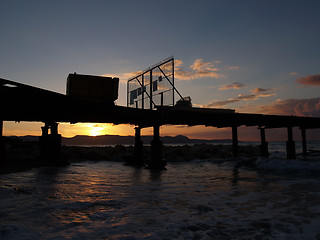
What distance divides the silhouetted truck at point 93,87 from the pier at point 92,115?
1.36 feet

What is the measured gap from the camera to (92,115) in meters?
15.2

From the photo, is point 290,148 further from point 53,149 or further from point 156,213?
point 156,213

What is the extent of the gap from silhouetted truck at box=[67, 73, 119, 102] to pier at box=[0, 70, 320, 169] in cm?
41

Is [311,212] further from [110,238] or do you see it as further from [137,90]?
[137,90]

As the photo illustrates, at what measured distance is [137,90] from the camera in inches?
A: 819

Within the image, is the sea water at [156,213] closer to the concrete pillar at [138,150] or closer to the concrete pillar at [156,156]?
the concrete pillar at [156,156]

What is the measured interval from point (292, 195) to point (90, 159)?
22.2 metres

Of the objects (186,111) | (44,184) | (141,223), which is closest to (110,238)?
(141,223)

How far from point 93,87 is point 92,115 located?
65.9 inches

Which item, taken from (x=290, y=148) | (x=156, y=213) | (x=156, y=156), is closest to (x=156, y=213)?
(x=156, y=213)

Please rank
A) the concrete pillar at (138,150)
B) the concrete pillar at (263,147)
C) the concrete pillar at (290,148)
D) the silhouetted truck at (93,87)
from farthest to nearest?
the concrete pillar at (263,147), the concrete pillar at (290,148), the concrete pillar at (138,150), the silhouetted truck at (93,87)

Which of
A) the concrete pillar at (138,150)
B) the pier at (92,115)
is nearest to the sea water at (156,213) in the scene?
the pier at (92,115)

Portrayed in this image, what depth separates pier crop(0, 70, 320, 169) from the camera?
11.7 meters

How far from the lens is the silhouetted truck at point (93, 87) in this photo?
1466cm
